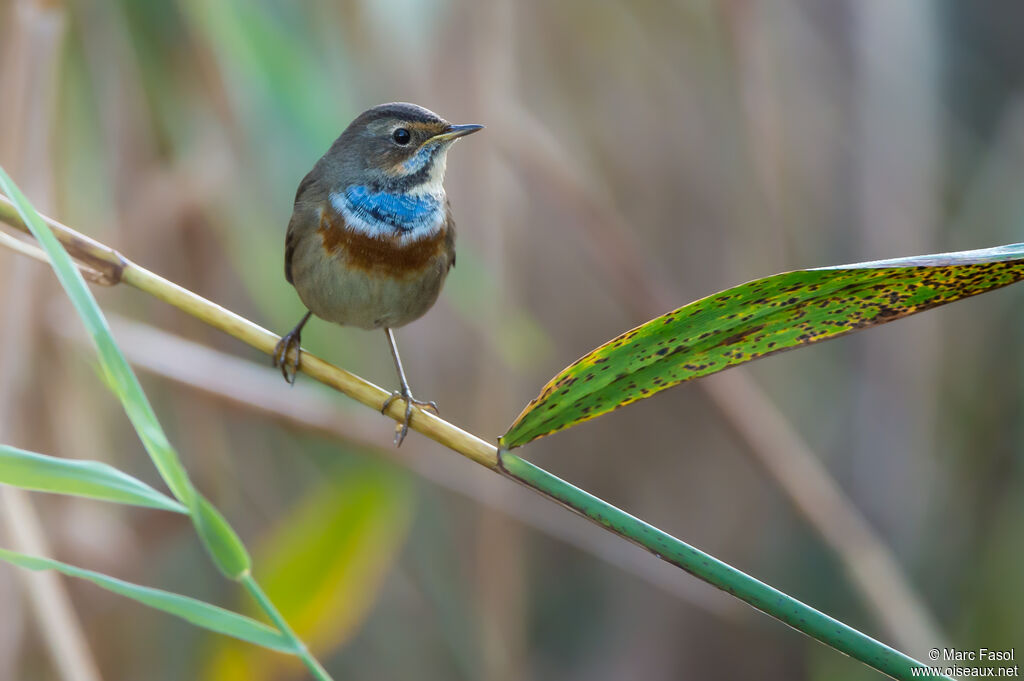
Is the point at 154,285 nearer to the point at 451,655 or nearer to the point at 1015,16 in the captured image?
the point at 451,655

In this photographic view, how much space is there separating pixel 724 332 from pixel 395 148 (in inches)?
→ 46.4

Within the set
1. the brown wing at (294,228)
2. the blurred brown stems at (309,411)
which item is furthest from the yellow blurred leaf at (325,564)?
the brown wing at (294,228)

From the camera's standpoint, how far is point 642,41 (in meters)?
3.22

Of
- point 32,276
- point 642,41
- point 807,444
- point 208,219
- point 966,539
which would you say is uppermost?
point 642,41

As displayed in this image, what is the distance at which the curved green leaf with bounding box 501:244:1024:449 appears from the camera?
1.18 meters

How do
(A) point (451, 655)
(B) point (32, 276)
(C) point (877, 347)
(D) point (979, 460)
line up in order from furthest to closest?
(A) point (451, 655), (D) point (979, 460), (C) point (877, 347), (B) point (32, 276)

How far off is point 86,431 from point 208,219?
2.13 ft

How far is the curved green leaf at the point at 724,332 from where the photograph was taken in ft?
3.88

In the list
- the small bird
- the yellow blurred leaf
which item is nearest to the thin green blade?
the small bird

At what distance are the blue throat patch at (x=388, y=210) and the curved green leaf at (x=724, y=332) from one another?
990 millimetres

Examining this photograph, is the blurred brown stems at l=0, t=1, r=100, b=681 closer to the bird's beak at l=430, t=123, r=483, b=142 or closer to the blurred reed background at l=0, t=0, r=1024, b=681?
the blurred reed background at l=0, t=0, r=1024, b=681

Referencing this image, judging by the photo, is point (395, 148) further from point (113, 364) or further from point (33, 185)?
point (113, 364)

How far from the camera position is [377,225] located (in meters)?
2.13

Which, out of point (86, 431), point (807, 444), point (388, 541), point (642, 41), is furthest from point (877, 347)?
point (86, 431)
